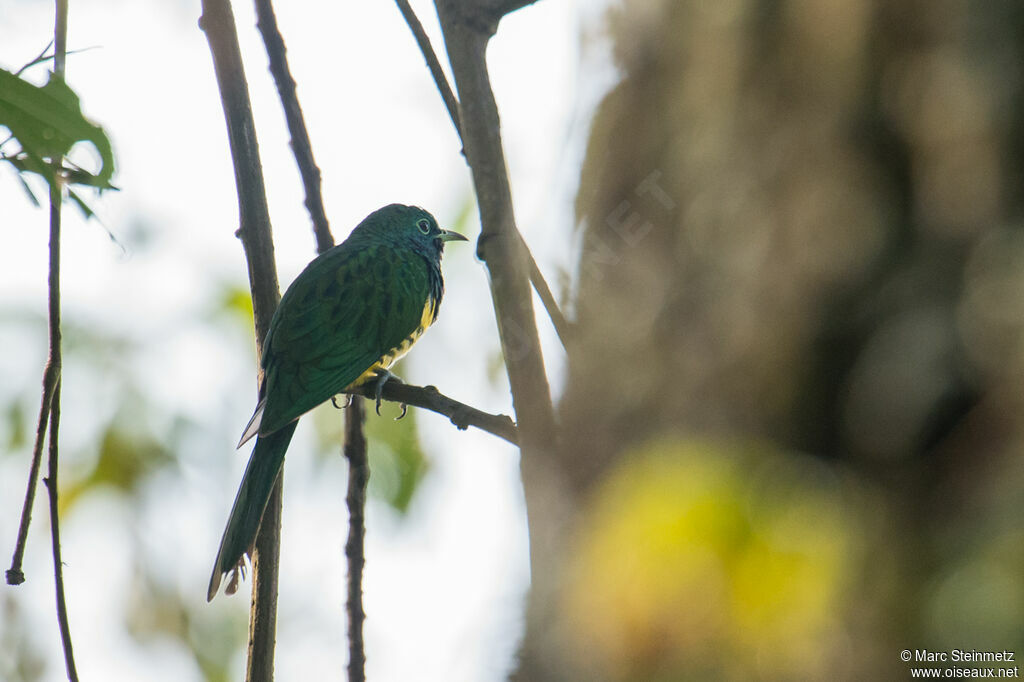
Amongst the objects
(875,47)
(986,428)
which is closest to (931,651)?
(986,428)

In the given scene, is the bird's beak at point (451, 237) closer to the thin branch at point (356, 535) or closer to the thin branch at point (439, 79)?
the thin branch at point (356, 535)

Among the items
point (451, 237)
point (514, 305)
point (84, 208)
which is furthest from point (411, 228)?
point (514, 305)

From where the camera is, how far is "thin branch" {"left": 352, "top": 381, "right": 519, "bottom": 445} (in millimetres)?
2541

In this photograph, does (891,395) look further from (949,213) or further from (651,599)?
(651,599)

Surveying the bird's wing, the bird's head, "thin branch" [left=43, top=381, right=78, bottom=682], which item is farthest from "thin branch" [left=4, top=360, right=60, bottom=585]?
the bird's head

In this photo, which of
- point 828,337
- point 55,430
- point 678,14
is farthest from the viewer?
point 55,430

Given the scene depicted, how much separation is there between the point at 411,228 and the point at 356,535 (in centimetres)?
311

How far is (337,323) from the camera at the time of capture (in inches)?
182

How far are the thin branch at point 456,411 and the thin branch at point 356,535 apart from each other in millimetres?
184

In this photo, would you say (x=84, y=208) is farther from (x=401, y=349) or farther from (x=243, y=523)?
(x=401, y=349)

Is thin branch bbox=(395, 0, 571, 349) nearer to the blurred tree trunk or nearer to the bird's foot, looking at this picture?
the blurred tree trunk

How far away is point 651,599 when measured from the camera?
90 centimetres

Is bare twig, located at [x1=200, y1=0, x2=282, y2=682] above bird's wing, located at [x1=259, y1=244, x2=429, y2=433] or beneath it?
beneath

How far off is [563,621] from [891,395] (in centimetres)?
41
